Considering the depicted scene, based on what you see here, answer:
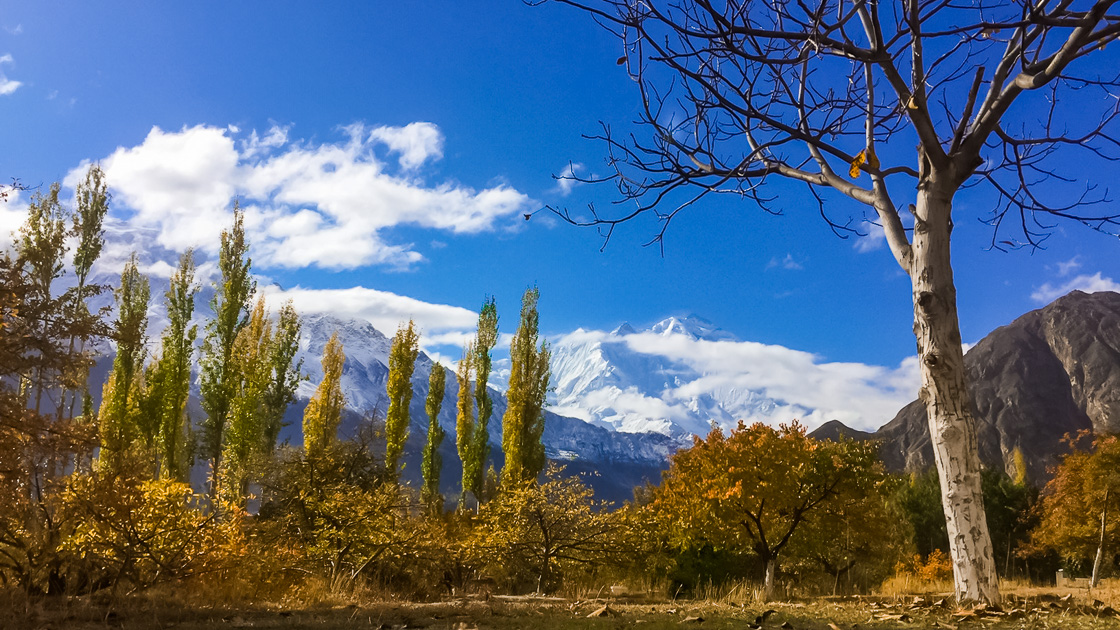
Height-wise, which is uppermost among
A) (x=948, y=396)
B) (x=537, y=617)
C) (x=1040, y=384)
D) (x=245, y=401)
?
(x=1040, y=384)

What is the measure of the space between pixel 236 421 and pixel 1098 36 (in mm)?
27010

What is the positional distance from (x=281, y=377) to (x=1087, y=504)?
32.4 m

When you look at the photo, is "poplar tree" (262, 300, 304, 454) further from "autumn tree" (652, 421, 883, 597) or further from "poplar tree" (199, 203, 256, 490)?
"autumn tree" (652, 421, 883, 597)

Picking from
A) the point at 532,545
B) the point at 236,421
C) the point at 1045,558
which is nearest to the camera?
the point at 532,545

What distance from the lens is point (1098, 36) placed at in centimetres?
496

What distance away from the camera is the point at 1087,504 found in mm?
24734

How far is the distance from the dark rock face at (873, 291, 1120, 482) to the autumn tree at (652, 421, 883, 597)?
10820 centimetres

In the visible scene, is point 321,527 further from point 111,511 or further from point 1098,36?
point 1098,36

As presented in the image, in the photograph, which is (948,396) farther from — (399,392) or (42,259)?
(399,392)

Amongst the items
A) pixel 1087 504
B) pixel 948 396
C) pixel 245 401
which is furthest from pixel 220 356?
pixel 1087 504

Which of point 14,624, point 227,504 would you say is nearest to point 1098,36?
point 14,624

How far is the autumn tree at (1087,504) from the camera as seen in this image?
928 inches

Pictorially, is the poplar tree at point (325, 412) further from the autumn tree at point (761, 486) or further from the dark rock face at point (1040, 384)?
the dark rock face at point (1040, 384)

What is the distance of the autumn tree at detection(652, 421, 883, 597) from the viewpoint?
1425cm
